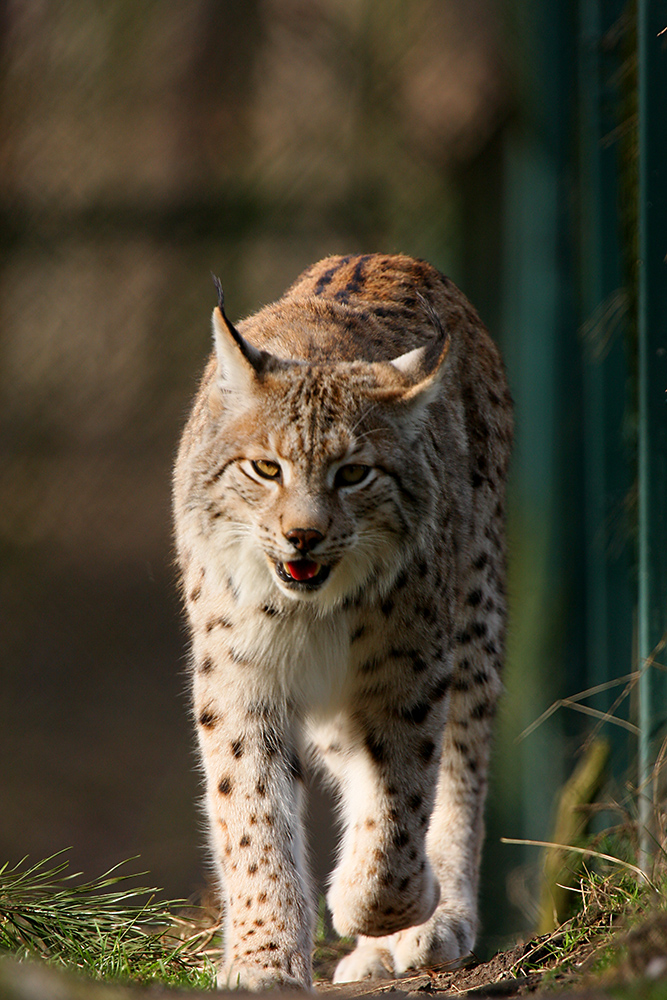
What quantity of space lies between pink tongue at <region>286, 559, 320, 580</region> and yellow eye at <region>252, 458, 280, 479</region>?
0.24 m

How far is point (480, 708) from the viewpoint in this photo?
12.8 feet

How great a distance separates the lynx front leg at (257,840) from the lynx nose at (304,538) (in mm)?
565

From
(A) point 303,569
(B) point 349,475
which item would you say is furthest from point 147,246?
(A) point 303,569

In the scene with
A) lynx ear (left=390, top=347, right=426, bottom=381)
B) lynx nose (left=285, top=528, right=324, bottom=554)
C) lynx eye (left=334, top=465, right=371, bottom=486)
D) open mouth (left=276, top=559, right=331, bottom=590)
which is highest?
lynx ear (left=390, top=347, right=426, bottom=381)

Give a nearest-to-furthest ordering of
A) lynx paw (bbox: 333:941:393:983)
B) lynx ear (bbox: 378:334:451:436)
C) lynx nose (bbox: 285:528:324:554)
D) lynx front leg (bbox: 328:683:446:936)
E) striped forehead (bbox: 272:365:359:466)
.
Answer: lynx nose (bbox: 285:528:324:554) < striped forehead (bbox: 272:365:359:466) < lynx ear (bbox: 378:334:451:436) < lynx front leg (bbox: 328:683:446:936) < lynx paw (bbox: 333:941:393:983)

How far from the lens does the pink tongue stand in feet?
8.80

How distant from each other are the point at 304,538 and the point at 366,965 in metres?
1.61

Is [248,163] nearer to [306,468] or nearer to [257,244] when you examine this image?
[257,244]

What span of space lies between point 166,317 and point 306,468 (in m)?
4.04

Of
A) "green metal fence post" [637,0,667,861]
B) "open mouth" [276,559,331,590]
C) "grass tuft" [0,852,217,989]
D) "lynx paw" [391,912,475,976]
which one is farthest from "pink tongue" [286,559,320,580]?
"lynx paw" [391,912,475,976]

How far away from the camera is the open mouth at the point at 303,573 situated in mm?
2686

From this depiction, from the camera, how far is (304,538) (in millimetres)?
2641

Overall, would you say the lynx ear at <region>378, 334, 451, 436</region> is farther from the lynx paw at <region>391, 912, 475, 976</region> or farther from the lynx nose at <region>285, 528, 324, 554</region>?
the lynx paw at <region>391, 912, 475, 976</region>

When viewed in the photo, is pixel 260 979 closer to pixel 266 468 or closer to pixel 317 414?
pixel 266 468
